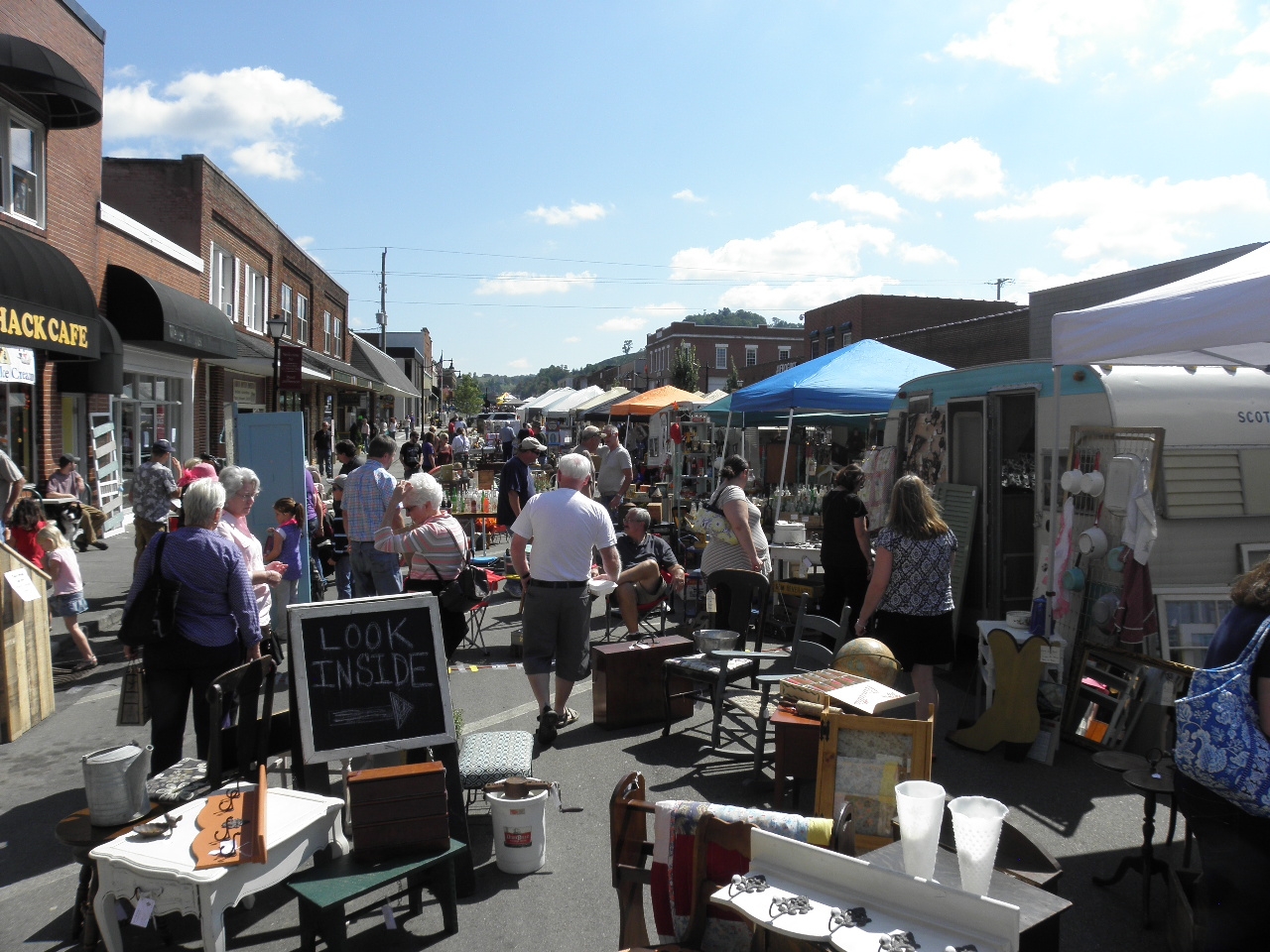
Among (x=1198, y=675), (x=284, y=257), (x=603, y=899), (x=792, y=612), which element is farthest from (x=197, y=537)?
(x=284, y=257)

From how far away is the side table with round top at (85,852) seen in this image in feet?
11.6

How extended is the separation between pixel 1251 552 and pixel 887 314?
105 feet

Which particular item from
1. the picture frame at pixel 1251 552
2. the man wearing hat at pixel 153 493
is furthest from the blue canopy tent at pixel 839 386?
the man wearing hat at pixel 153 493

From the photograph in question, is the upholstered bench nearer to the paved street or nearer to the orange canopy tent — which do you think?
the paved street

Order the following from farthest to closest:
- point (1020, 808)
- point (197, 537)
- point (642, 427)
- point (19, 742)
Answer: point (642, 427), point (19, 742), point (1020, 808), point (197, 537)

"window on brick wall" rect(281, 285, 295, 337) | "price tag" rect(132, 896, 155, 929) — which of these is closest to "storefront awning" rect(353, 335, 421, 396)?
"window on brick wall" rect(281, 285, 295, 337)

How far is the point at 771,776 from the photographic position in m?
5.37

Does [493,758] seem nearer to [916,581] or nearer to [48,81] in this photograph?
[916,581]

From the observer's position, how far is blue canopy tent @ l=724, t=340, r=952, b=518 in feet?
35.8

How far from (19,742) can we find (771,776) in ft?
16.1

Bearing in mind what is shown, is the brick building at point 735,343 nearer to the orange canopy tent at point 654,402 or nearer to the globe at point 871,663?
the orange canopy tent at point 654,402

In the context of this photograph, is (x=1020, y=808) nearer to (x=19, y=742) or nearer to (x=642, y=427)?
(x=19, y=742)

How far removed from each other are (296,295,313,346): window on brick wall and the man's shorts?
26.5m

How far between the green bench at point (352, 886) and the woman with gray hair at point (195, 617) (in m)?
1.33
